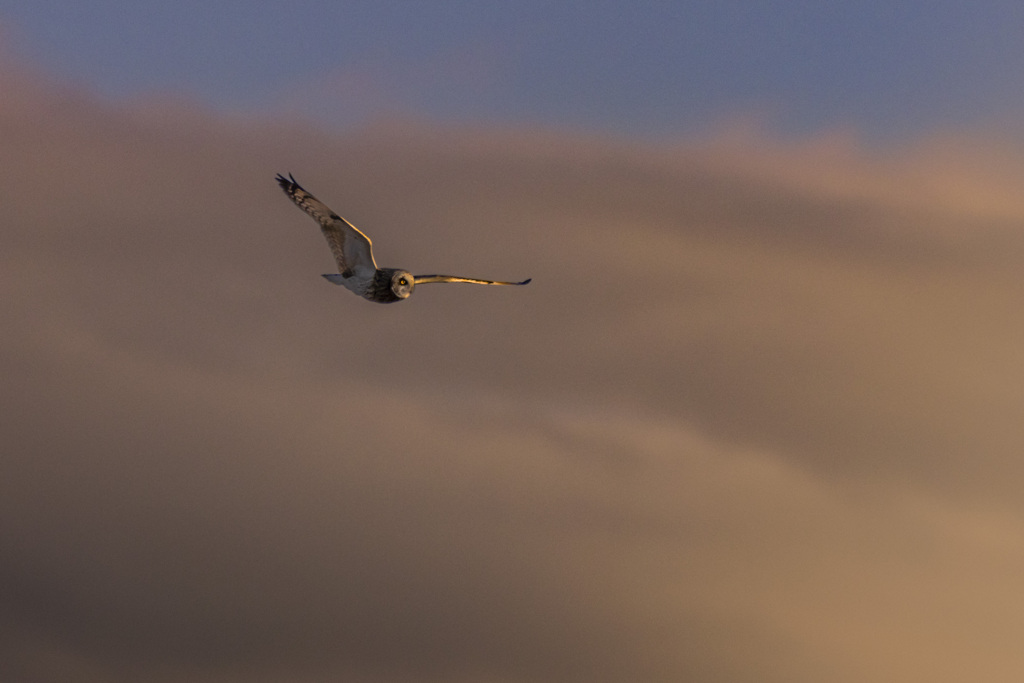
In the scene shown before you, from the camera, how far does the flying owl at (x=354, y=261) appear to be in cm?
10929

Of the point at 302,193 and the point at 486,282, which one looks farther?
the point at 486,282

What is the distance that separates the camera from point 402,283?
109688 millimetres

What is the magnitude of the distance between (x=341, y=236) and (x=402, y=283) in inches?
209

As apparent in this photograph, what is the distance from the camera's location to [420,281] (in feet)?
367

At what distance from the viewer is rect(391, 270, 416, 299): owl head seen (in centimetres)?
10938

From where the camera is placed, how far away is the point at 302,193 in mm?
108938

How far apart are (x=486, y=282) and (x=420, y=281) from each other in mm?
8411

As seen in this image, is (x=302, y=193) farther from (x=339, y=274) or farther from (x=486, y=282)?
(x=486, y=282)

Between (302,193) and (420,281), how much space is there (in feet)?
33.4

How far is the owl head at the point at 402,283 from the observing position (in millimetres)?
109375

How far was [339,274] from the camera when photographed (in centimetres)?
11212

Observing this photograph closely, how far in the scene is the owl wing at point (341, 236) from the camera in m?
109

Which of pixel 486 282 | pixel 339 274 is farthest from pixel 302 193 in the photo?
pixel 486 282

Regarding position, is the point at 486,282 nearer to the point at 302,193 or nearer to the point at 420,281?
the point at 420,281
